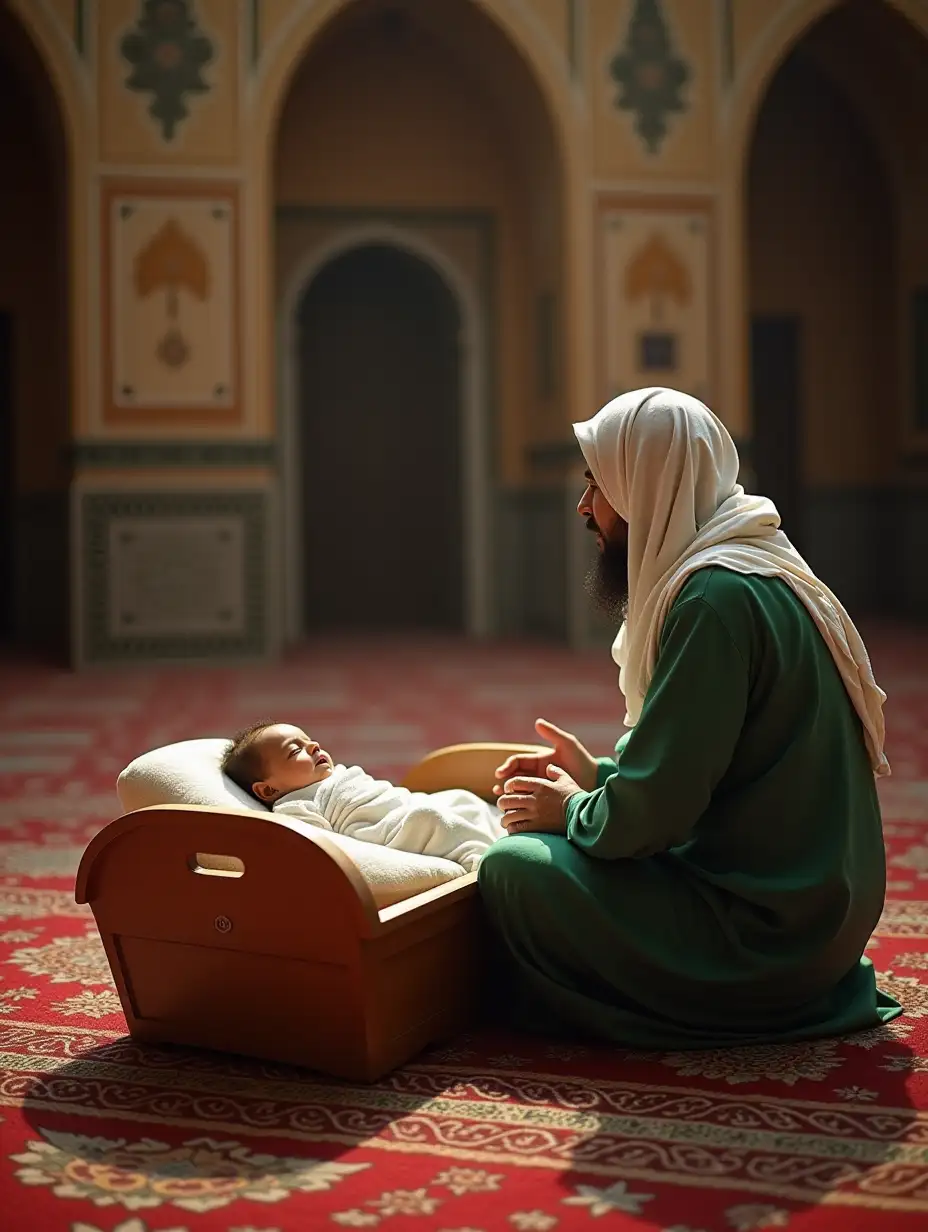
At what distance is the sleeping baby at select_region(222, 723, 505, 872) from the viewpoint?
2.36 meters

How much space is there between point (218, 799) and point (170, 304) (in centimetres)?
576

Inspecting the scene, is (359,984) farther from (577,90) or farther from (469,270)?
(469,270)

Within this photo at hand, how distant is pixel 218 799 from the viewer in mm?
2297

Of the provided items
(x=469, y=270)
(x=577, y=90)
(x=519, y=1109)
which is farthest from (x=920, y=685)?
(x=519, y=1109)

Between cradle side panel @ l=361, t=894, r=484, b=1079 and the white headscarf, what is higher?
the white headscarf

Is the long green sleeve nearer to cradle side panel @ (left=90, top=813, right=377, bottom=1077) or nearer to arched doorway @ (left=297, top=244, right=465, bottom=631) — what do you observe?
cradle side panel @ (left=90, top=813, right=377, bottom=1077)

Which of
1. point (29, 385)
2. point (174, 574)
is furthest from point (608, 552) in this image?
point (29, 385)

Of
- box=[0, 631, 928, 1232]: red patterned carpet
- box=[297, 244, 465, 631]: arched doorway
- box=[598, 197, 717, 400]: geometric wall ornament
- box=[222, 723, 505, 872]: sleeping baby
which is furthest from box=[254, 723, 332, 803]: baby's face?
box=[297, 244, 465, 631]: arched doorway

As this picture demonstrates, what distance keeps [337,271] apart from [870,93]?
3.67 m

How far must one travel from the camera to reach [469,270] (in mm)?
9359

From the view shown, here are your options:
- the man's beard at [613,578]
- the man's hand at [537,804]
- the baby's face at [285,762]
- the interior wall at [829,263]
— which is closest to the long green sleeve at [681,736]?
the man's hand at [537,804]

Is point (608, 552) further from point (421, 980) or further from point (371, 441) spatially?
point (371, 441)

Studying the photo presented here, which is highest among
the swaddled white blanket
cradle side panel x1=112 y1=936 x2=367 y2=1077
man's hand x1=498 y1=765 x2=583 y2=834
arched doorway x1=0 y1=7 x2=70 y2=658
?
arched doorway x1=0 y1=7 x2=70 y2=658

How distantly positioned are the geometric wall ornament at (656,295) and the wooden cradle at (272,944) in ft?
20.1
